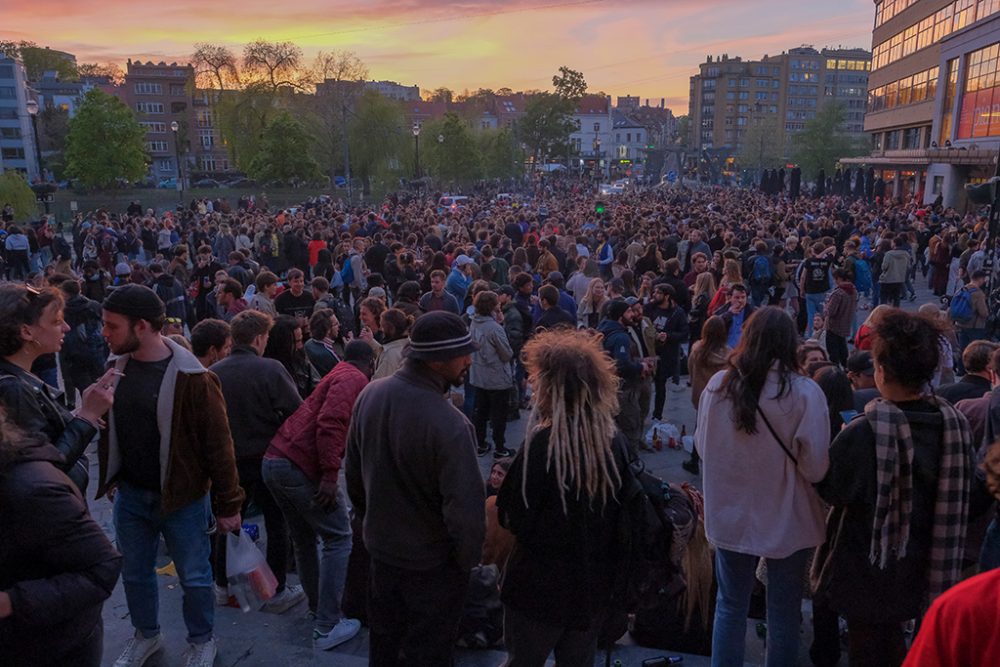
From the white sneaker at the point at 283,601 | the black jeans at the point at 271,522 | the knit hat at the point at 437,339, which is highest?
the knit hat at the point at 437,339

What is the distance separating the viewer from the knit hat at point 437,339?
9.40ft

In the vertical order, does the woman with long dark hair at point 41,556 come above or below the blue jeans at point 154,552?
above

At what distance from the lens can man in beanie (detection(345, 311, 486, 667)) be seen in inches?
109

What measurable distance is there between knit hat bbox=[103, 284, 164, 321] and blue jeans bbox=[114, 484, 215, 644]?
90 centimetres

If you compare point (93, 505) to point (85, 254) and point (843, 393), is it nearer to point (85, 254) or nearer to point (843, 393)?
point (843, 393)

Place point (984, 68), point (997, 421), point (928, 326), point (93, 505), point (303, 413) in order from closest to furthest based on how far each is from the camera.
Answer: point (928, 326) < point (997, 421) < point (303, 413) < point (93, 505) < point (984, 68)

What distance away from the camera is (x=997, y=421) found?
3.57 metres

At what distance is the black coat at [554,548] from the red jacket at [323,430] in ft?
4.35

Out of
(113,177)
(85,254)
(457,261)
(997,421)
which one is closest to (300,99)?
(113,177)

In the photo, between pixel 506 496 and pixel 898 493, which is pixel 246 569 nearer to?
pixel 506 496

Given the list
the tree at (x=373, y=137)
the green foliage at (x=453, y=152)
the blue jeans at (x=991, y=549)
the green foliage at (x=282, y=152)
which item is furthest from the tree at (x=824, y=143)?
the blue jeans at (x=991, y=549)

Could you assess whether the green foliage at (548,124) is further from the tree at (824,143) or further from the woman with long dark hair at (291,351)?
the woman with long dark hair at (291,351)

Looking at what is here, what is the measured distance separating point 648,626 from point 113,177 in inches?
2229

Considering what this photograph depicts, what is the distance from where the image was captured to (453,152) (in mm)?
54875
